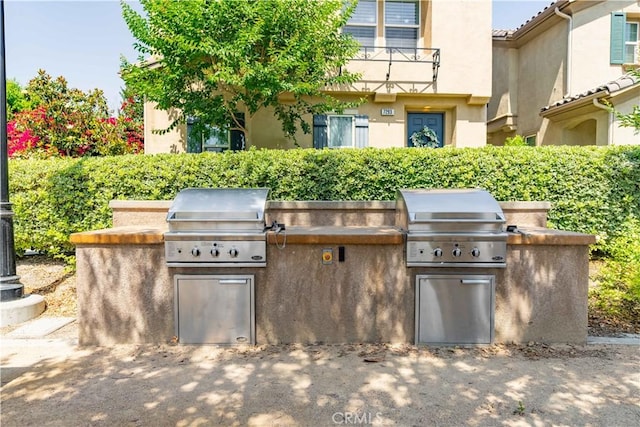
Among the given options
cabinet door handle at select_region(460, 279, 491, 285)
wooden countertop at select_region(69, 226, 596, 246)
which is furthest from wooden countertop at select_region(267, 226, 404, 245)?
cabinet door handle at select_region(460, 279, 491, 285)

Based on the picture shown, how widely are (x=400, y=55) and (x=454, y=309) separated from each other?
351 inches

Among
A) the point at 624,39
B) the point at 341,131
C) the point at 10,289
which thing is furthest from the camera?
the point at 624,39

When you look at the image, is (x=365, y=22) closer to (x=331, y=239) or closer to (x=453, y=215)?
(x=453, y=215)

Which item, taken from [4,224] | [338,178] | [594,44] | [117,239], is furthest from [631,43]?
[4,224]

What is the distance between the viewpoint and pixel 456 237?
420 centimetres

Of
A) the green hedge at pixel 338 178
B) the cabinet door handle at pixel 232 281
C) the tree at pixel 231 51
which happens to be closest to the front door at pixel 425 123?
the tree at pixel 231 51

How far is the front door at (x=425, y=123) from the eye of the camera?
11664 millimetres

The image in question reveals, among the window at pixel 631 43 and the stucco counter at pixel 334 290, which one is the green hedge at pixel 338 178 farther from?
the window at pixel 631 43

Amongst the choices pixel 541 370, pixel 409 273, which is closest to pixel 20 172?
pixel 409 273

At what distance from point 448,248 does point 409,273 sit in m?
0.49

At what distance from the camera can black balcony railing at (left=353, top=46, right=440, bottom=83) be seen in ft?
35.3

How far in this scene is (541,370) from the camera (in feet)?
12.4

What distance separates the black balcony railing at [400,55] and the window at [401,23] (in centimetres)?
30

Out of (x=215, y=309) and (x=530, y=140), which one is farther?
(x=530, y=140)
